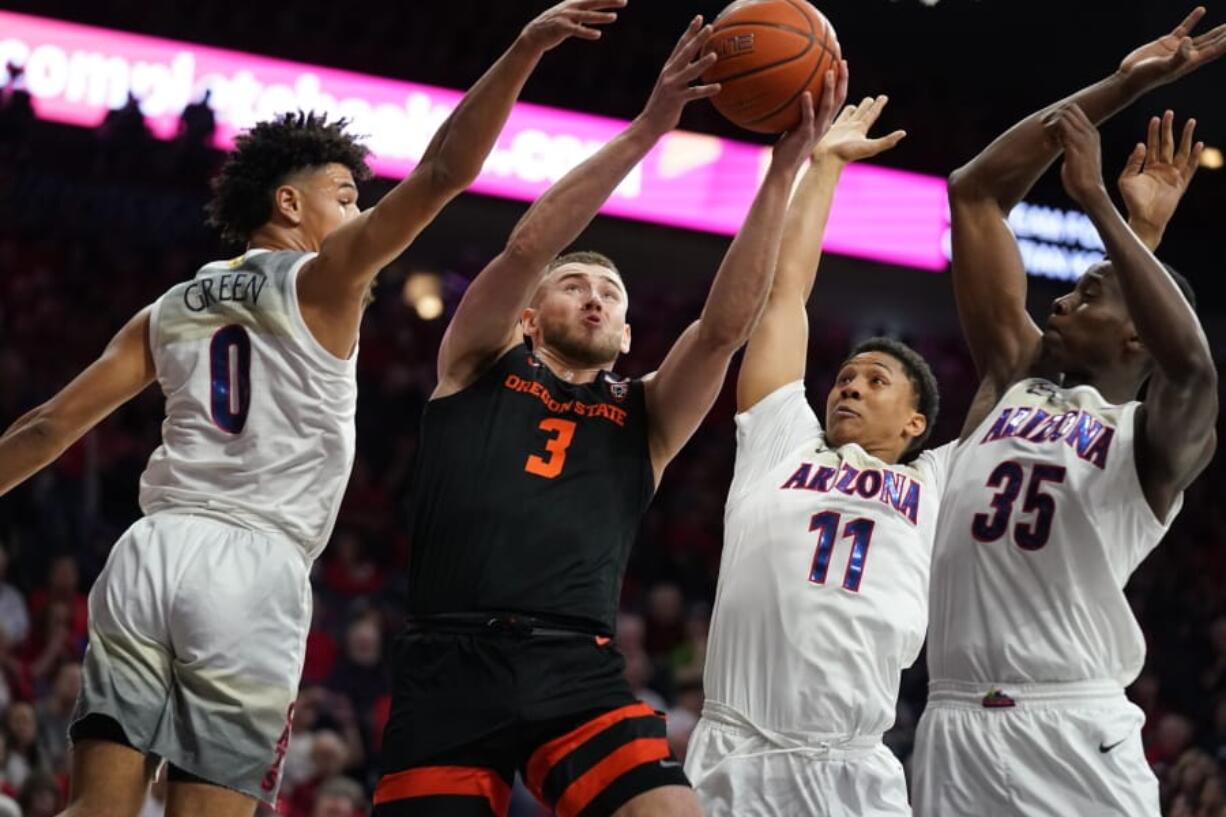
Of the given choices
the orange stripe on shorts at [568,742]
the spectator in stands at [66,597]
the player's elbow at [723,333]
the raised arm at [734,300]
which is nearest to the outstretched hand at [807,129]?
the raised arm at [734,300]

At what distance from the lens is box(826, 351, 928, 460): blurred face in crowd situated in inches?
201

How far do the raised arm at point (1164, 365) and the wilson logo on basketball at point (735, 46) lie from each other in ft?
3.03

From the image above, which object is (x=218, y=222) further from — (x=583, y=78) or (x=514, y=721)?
(x=583, y=78)

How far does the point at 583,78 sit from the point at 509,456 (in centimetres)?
1109

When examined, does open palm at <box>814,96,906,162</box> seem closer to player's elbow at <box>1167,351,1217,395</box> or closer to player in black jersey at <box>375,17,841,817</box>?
player in black jersey at <box>375,17,841,817</box>

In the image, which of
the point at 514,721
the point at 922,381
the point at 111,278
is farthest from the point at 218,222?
the point at 111,278

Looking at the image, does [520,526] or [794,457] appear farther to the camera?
[794,457]

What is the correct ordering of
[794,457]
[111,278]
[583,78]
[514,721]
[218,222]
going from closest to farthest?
[514,721]
[218,222]
[794,457]
[111,278]
[583,78]

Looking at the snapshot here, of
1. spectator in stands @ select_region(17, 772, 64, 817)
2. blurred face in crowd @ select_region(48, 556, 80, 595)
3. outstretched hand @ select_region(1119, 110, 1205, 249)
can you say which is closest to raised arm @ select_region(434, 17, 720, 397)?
outstretched hand @ select_region(1119, 110, 1205, 249)

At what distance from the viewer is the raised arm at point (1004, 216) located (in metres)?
4.81

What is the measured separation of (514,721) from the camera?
390cm

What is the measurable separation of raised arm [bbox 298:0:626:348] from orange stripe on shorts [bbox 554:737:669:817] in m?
1.26

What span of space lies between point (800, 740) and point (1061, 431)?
1087 mm

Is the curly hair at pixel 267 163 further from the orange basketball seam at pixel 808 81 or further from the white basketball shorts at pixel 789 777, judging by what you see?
the white basketball shorts at pixel 789 777
